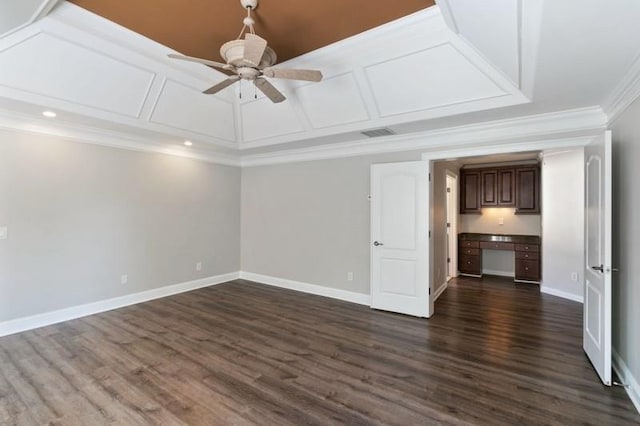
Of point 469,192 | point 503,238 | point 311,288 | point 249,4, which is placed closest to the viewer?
point 249,4

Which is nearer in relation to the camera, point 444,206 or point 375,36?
point 375,36

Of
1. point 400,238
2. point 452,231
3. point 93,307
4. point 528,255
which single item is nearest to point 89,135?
point 93,307

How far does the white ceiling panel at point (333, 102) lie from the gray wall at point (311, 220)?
939 millimetres

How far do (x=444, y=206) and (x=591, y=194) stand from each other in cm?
265

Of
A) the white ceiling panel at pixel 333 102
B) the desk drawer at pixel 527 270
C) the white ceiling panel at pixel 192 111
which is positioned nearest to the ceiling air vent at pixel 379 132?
the white ceiling panel at pixel 333 102

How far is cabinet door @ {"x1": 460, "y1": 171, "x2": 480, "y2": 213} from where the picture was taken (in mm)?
7051

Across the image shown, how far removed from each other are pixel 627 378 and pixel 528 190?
475cm

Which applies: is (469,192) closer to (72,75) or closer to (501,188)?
(501,188)

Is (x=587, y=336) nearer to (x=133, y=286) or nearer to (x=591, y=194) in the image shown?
(x=591, y=194)

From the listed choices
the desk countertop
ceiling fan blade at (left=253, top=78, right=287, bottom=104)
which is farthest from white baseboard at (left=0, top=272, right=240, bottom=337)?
the desk countertop

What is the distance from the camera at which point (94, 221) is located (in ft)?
14.3

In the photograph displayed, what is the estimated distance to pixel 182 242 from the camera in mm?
5477

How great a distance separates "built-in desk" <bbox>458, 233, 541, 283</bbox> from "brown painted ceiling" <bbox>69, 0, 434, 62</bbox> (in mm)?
5446

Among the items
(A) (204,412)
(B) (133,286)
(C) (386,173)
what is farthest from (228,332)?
(C) (386,173)
